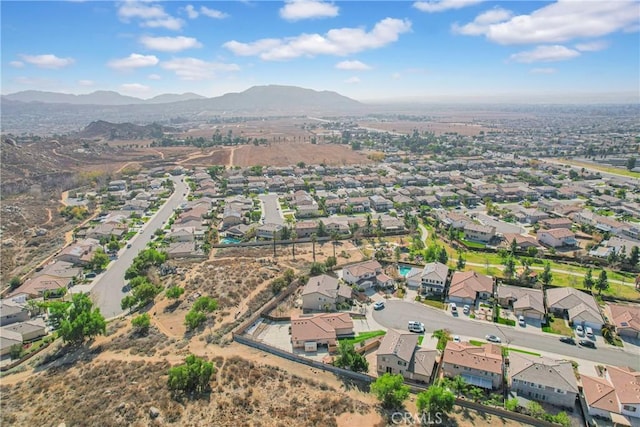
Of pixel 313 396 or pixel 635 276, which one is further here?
pixel 635 276

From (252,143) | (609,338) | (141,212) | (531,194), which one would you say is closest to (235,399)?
(609,338)

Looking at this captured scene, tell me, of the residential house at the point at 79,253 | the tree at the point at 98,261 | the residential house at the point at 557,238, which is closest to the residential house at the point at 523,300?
the residential house at the point at 557,238

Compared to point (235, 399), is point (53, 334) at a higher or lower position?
lower

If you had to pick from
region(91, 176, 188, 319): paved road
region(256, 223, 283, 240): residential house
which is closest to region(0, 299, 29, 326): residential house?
region(91, 176, 188, 319): paved road

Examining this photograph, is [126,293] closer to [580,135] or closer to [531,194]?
[531,194]

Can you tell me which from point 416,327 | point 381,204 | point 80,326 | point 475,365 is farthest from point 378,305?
point 381,204

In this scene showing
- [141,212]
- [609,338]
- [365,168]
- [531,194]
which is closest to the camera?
[609,338]

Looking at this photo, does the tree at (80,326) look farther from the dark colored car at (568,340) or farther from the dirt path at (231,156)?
the dirt path at (231,156)
